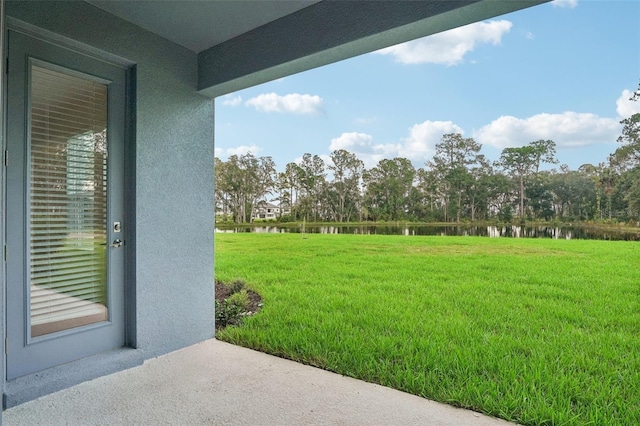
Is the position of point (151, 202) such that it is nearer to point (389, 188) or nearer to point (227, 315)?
point (227, 315)

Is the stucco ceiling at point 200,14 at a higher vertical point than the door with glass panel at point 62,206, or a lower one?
higher

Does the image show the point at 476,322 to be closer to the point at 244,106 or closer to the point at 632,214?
the point at 632,214

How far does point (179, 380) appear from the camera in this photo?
7.88 ft

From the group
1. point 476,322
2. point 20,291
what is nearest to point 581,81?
point 476,322

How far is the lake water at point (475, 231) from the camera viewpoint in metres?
6.72

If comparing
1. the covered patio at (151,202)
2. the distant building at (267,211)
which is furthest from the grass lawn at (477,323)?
the distant building at (267,211)

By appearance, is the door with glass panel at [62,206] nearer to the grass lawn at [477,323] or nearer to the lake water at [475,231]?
the grass lawn at [477,323]

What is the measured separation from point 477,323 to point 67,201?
3.79 metres

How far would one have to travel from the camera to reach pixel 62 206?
238 centimetres

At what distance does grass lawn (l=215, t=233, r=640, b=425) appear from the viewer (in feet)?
7.41

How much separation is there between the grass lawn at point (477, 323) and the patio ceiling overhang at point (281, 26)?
2.18 meters

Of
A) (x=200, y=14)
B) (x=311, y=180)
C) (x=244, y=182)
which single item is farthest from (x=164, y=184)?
(x=311, y=180)

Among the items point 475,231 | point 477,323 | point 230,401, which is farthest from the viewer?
point 475,231

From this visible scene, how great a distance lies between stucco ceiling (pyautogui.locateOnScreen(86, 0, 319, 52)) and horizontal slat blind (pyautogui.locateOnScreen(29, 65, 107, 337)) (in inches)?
22.6
